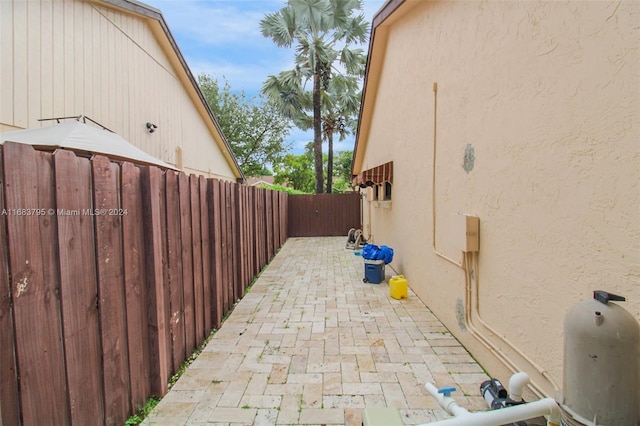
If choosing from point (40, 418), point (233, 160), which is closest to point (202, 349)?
point (40, 418)

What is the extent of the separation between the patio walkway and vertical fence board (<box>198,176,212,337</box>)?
0.30 meters

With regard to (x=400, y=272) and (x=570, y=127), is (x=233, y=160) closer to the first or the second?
(x=400, y=272)

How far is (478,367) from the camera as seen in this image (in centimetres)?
293

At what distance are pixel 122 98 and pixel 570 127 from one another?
26.3 feet

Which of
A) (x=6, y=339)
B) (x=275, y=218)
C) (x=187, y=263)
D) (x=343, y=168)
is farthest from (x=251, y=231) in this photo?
(x=343, y=168)

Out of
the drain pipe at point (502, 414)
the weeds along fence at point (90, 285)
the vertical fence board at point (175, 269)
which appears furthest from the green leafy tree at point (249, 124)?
the drain pipe at point (502, 414)

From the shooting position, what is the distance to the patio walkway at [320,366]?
236 cm

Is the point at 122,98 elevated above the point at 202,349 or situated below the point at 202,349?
above

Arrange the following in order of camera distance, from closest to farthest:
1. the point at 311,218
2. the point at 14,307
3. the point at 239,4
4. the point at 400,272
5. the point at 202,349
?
the point at 14,307, the point at 202,349, the point at 400,272, the point at 239,4, the point at 311,218

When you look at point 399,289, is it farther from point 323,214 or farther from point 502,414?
point 323,214

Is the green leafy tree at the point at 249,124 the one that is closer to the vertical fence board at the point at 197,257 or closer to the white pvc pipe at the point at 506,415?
the vertical fence board at the point at 197,257

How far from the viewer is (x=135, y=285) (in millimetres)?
2361

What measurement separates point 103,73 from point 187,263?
17.7ft

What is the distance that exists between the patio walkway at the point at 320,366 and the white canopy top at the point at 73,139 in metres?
2.62
